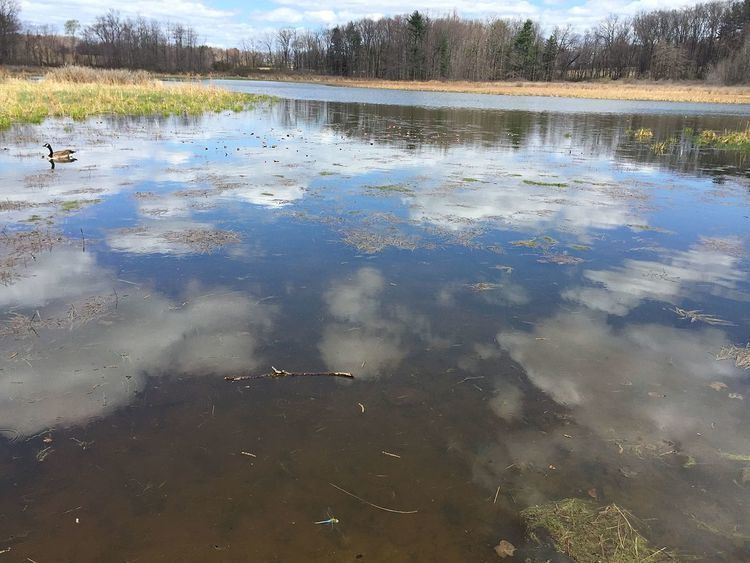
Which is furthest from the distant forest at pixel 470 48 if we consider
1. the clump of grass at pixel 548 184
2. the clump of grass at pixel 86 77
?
A: the clump of grass at pixel 548 184

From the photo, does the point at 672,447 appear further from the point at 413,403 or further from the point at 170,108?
the point at 170,108

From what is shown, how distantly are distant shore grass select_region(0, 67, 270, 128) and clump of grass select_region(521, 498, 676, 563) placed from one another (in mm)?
22436

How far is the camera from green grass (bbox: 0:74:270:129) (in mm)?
21672

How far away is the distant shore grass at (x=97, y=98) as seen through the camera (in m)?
22.1

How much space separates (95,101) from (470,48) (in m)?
81.4

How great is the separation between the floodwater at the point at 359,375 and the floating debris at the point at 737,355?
0.04 metres

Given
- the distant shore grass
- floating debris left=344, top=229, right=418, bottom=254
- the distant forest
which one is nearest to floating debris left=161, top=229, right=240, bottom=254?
floating debris left=344, top=229, right=418, bottom=254

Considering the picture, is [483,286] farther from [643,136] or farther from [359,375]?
[643,136]

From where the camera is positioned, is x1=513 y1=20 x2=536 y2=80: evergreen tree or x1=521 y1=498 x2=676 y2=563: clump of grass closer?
x1=521 y1=498 x2=676 y2=563: clump of grass

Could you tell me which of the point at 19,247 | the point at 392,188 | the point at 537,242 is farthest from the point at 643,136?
the point at 19,247

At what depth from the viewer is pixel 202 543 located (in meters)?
2.60

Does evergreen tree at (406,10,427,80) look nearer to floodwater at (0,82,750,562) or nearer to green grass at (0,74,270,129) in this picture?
green grass at (0,74,270,129)

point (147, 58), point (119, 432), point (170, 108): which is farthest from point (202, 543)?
point (147, 58)

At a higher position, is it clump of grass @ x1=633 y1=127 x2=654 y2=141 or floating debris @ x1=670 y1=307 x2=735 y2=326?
clump of grass @ x1=633 y1=127 x2=654 y2=141
